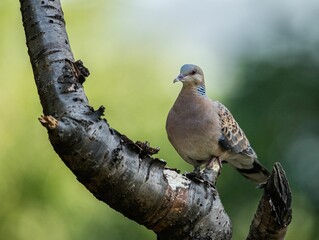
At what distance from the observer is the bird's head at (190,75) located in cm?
309

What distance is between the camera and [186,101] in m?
3.01

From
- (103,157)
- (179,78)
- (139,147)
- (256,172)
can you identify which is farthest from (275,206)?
(256,172)

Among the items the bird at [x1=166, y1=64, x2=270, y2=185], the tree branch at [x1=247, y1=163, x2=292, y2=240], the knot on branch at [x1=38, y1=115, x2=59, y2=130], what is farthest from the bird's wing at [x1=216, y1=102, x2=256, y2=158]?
the knot on branch at [x1=38, y1=115, x2=59, y2=130]

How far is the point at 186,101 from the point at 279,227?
1249mm

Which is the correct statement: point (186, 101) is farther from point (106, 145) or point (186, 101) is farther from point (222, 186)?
point (222, 186)

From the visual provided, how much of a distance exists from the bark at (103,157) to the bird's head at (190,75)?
133cm

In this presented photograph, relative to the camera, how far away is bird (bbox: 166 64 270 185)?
9.44 ft

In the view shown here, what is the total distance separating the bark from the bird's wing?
1.17 metres

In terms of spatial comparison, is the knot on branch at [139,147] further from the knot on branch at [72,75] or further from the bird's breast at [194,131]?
the bird's breast at [194,131]

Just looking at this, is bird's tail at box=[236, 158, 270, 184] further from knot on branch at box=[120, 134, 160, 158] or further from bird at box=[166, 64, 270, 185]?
knot on branch at box=[120, 134, 160, 158]

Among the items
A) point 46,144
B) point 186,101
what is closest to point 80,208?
point 46,144

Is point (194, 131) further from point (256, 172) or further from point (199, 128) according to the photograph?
point (256, 172)

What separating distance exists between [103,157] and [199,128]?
55.1 inches

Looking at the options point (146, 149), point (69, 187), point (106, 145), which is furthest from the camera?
point (69, 187)
